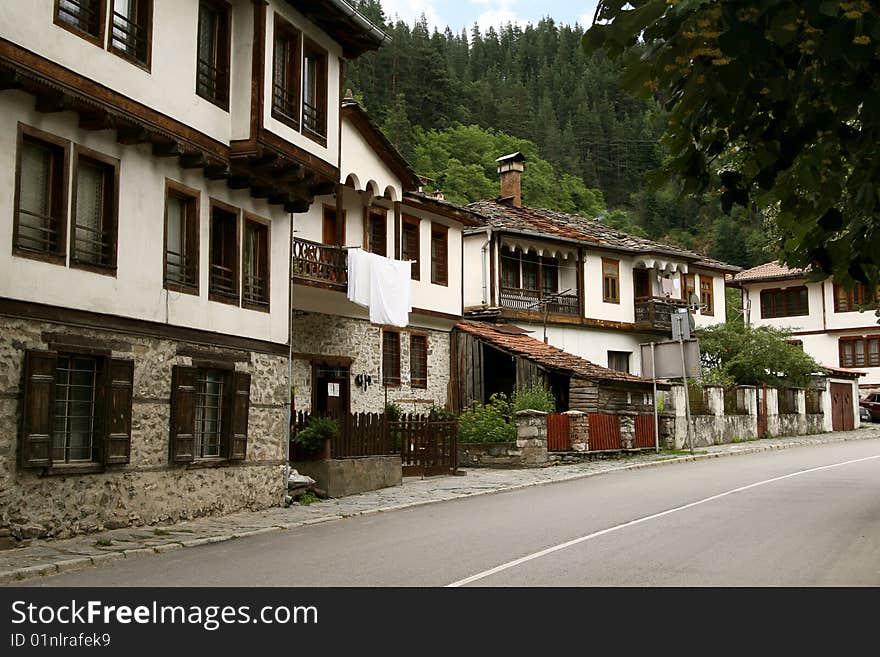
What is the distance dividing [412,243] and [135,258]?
49.2 feet

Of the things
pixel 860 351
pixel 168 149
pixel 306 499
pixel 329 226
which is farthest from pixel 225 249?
pixel 860 351

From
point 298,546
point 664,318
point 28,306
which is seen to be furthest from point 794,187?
point 664,318

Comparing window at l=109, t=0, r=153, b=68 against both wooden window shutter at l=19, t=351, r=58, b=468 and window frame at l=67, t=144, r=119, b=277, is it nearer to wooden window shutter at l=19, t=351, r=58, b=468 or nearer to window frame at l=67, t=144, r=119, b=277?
A: window frame at l=67, t=144, r=119, b=277

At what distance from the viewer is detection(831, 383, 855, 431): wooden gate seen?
43844 mm

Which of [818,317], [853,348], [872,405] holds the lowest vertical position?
[872,405]

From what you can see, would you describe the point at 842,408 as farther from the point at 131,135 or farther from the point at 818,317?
the point at 131,135

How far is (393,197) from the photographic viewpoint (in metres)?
25.5

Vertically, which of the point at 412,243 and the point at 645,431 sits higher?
the point at 412,243

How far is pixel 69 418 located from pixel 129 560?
2.56m

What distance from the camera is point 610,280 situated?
135 ft

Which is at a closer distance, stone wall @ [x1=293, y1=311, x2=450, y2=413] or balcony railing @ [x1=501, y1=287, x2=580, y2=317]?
stone wall @ [x1=293, y1=311, x2=450, y2=413]

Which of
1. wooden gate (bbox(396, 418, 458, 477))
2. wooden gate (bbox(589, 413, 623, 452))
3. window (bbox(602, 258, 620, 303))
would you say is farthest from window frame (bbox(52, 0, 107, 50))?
window (bbox(602, 258, 620, 303))

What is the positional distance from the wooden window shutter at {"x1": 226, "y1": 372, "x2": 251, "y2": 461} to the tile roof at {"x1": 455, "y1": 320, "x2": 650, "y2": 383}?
573 inches
